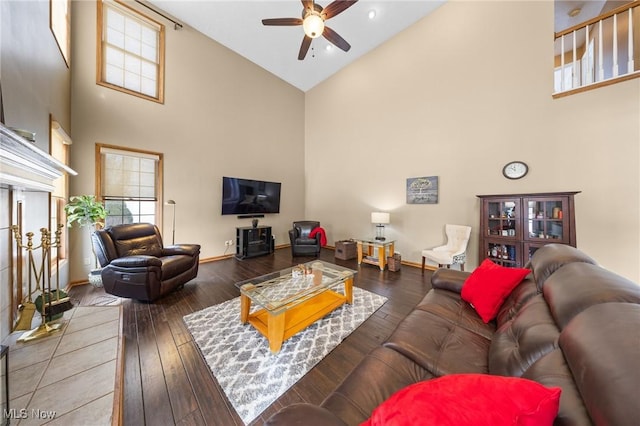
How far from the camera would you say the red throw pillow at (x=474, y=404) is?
0.50 meters

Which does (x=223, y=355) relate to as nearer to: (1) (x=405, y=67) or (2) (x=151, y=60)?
(2) (x=151, y=60)

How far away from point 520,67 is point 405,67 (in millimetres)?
1923

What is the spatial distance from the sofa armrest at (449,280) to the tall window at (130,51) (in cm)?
529

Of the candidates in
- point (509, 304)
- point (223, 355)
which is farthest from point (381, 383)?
point (223, 355)

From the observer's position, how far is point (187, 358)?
1.74 metres

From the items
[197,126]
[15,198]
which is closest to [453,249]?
[15,198]

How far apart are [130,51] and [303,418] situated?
5.72 meters

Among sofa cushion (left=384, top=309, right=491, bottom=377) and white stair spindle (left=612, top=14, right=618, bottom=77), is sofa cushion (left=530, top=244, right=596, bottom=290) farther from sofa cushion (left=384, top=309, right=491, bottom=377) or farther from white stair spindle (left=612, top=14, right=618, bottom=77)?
white stair spindle (left=612, top=14, right=618, bottom=77)

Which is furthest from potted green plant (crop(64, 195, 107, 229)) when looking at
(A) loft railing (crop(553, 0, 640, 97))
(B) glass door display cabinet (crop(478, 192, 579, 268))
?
(A) loft railing (crop(553, 0, 640, 97))

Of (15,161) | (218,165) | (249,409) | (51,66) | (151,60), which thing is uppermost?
(151,60)

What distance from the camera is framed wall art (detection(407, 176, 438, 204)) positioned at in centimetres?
400

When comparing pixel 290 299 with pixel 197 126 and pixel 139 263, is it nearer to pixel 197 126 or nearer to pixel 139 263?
pixel 139 263

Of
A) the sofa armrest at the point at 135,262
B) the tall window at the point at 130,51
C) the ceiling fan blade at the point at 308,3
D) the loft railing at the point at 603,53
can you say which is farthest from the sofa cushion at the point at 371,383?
the tall window at the point at 130,51

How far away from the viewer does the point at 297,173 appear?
6.35m
